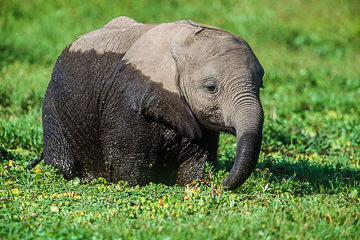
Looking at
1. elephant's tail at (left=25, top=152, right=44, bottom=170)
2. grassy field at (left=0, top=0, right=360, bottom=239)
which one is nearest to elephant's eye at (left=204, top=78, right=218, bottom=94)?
grassy field at (left=0, top=0, right=360, bottom=239)

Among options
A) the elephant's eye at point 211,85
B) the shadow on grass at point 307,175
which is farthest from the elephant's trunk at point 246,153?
the shadow on grass at point 307,175

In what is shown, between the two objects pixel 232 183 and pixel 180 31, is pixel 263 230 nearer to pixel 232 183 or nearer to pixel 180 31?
pixel 232 183

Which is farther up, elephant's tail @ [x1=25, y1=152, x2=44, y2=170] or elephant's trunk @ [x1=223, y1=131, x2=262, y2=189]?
elephant's trunk @ [x1=223, y1=131, x2=262, y2=189]

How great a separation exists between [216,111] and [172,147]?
61 centimetres

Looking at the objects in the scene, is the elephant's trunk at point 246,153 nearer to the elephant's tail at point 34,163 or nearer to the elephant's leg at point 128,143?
the elephant's leg at point 128,143

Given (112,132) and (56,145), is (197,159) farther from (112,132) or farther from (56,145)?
(56,145)

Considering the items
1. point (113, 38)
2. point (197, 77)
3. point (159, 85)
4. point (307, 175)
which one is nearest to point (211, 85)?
point (197, 77)

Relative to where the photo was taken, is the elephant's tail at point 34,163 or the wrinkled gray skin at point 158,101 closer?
the wrinkled gray skin at point 158,101

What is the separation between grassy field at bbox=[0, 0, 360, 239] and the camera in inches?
181

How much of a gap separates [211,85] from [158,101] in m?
0.49

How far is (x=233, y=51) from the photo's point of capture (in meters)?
5.55

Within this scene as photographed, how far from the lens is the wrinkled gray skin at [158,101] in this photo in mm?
5438

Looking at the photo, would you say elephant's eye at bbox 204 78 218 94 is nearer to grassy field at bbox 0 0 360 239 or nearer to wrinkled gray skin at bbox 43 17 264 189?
wrinkled gray skin at bbox 43 17 264 189

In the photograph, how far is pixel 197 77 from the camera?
220 inches
